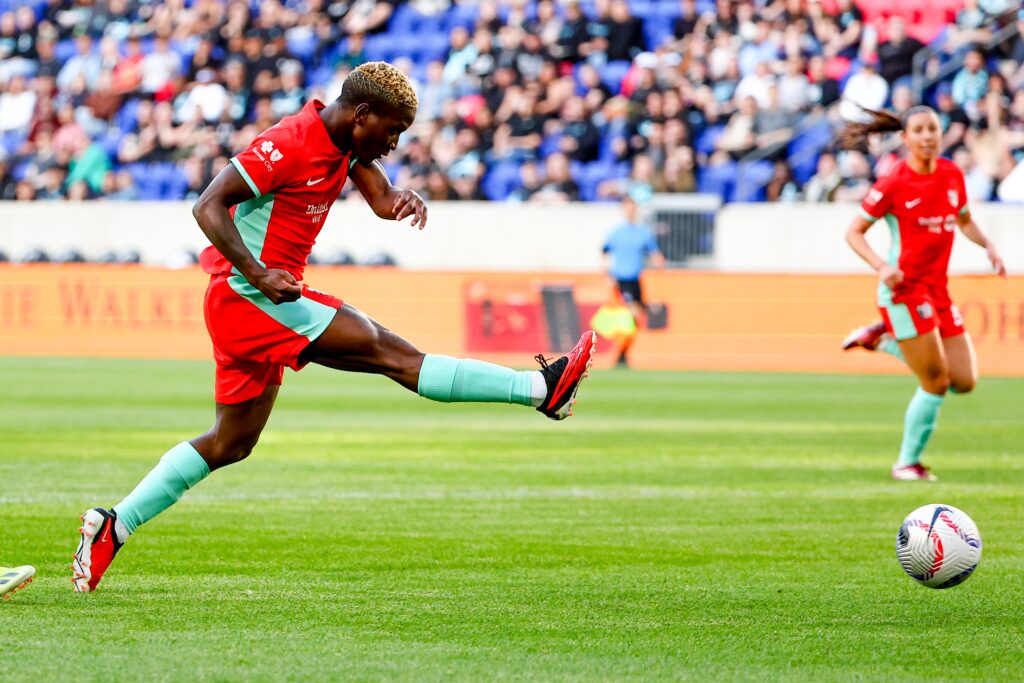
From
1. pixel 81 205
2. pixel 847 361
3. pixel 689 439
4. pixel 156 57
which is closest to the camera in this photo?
pixel 689 439

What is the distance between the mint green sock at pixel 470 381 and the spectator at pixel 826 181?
19422 mm

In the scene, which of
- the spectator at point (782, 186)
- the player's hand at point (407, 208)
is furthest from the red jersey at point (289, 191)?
the spectator at point (782, 186)

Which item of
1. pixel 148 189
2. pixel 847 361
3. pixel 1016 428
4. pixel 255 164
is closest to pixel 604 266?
pixel 847 361

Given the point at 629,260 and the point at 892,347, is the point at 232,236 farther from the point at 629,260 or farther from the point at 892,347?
the point at 629,260

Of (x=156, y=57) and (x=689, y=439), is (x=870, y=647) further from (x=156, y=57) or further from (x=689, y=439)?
(x=156, y=57)

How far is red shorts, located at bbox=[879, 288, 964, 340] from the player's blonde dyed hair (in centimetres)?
595

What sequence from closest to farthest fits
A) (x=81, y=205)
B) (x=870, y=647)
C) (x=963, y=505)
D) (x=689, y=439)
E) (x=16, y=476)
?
(x=870, y=647)
(x=963, y=505)
(x=16, y=476)
(x=689, y=439)
(x=81, y=205)

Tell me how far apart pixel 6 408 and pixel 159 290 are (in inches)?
358

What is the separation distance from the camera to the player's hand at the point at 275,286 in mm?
6176

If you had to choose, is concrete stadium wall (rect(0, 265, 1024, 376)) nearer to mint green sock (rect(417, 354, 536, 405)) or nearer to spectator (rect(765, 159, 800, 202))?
spectator (rect(765, 159, 800, 202))

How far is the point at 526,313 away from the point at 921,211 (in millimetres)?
12855

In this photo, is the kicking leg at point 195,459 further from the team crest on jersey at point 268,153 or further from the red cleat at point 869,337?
the red cleat at point 869,337

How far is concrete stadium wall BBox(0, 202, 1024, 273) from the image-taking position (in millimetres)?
Result: 24875

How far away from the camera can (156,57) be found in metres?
31.5
